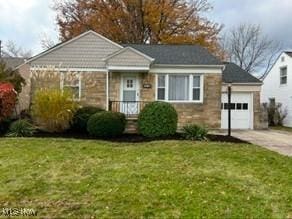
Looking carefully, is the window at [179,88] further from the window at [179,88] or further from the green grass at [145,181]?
the green grass at [145,181]

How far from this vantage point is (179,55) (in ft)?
68.9

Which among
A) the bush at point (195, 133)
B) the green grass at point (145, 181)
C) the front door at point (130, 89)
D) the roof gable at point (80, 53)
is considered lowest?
the green grass at point (145, 181)

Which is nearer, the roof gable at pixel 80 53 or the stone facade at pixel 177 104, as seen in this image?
the roof gable at pixel 80 53

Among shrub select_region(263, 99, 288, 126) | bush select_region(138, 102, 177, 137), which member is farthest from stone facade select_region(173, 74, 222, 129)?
shrub select_region(263, 99, 288, 126)

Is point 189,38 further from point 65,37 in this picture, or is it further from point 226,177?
point 226,177

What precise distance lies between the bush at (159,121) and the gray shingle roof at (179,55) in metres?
5.63

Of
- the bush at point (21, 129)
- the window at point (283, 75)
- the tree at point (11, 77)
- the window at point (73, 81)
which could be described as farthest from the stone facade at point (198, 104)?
the window at point (283, 75)

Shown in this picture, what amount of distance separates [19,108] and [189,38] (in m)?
16.7

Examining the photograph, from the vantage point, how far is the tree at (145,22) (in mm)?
31984

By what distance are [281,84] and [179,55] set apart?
1023 centimetres

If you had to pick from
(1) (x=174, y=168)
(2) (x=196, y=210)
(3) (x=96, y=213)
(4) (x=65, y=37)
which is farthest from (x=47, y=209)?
(4) (x=65, y=37)

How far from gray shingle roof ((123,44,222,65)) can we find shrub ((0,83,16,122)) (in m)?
7.22

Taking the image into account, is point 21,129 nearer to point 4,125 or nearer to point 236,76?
point 4,125

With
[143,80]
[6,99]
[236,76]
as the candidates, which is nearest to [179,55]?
[143,80]
